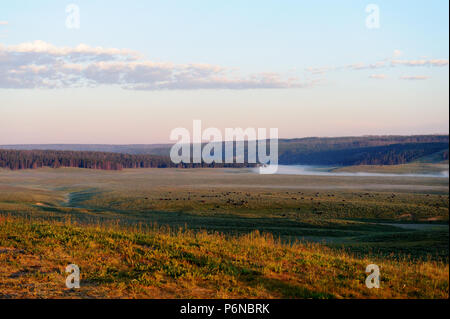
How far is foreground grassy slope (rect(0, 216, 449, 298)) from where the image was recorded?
10680 millimetres

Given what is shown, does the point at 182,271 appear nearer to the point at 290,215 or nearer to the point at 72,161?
the point at 290,215

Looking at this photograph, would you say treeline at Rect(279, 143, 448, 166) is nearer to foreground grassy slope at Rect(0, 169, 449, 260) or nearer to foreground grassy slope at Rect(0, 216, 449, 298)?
foreground grassy slope at Rect(0, 169, 449, 260)

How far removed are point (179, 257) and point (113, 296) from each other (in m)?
3.47

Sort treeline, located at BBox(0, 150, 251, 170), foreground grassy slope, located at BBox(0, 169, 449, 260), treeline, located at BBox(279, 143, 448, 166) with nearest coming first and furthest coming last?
foreground grassy slope, located at BBox(0, 169, 449, 260), treeline, located at BBox(0, 150, 251, 170), treeline, located at BBox(279, 143, 448, 166)

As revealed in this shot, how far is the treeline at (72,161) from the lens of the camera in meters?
108

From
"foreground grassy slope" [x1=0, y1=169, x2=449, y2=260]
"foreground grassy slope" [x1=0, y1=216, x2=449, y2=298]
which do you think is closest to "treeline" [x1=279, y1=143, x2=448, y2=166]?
"foreground grassy slope" [x1=0, y1=169, x2=449, y2=260]

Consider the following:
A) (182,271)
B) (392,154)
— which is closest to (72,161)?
(392,154)

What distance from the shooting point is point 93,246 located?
14.7 m

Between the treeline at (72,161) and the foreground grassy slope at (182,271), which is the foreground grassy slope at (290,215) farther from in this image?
the treeline at (72,161)

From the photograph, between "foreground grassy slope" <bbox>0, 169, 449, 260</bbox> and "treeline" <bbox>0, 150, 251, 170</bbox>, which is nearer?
"foreground grassy slope" <bbox>0, 169, 449, 260</bbox>

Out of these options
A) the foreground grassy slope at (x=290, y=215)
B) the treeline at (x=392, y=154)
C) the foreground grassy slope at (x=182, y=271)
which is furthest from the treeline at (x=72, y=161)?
the foreground grassy slope at (x=182, y=271)

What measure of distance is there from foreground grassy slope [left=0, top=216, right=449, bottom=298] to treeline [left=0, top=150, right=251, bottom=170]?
267ft

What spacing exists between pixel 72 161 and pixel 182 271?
13215cm
